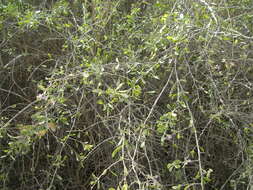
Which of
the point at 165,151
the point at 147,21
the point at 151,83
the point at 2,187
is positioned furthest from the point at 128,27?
the point at 2,187

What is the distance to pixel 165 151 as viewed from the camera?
176cm

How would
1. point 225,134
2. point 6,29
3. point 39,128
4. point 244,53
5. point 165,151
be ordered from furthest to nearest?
1. point 6,29
2. point 225,134
3. point 165,151
4. point 244,53
5. point 39,128

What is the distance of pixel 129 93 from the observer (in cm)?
164

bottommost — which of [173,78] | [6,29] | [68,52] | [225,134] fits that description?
[225,134]

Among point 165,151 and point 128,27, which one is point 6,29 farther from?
point 165,151

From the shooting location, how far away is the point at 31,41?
2139 millimetres

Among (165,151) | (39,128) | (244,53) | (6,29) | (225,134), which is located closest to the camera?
(39,128)

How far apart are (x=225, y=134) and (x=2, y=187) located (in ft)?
4.14

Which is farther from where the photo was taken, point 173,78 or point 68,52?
point 68,52

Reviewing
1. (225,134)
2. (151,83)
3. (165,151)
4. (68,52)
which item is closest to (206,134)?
(225,134)

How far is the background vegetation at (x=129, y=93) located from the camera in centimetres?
159

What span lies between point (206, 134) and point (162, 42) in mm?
651

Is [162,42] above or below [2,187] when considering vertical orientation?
above

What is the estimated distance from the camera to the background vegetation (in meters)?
1.59
